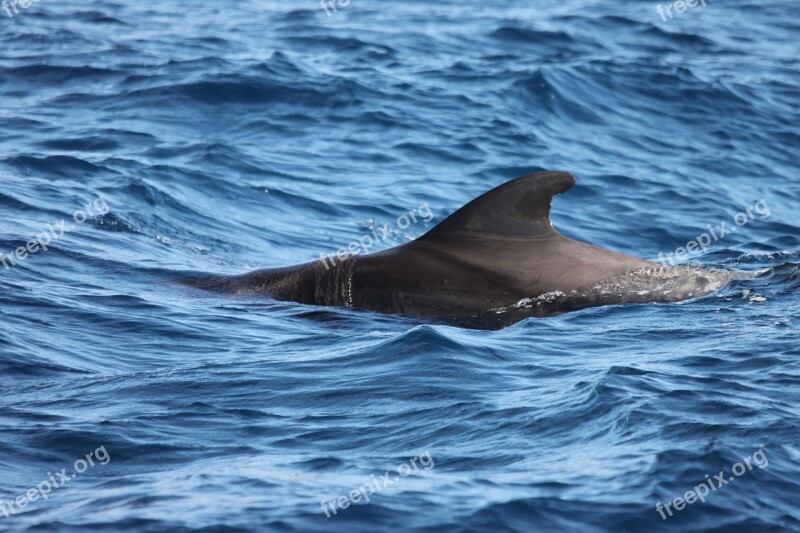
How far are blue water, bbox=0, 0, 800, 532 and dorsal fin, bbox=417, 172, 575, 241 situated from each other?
0.91 m

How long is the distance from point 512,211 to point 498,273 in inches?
21.1

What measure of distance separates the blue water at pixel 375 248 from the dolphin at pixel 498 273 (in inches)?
12.1

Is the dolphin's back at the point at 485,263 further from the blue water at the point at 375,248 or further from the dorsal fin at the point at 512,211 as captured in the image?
the blue water at the point at 375,248

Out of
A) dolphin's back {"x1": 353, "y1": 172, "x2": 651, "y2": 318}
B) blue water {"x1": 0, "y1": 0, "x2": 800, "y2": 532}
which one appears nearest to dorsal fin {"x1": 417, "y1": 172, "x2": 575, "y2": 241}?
dolphin's back {"x1": 353, "y1": 172, "x2": 651, "y2": 318}

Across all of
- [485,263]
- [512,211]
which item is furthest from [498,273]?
[512,211]

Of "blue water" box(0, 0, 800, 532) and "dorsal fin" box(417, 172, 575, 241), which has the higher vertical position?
"dorsal fin" box(417, 172, 575, 241)

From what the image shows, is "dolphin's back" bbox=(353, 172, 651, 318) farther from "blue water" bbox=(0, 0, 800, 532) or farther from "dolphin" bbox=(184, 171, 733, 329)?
"blue water" bbox=(0, 0, 800, 532)

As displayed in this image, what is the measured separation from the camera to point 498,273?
32.2ft

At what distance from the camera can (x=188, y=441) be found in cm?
677

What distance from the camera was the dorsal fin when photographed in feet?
31.8

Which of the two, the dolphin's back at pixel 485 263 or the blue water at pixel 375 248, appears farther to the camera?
the dolphin's back at pixel 485 263

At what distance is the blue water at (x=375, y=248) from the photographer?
6.11m

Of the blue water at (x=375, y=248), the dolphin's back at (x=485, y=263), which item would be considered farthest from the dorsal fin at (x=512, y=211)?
the blue water at (x=375, y=248)

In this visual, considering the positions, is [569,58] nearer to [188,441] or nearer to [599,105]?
[599,105]
